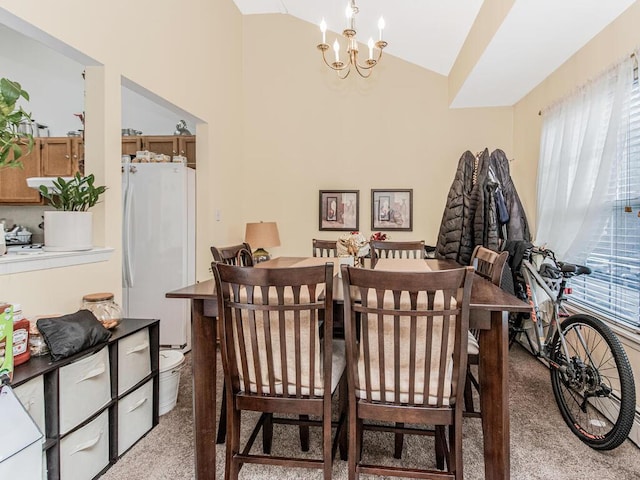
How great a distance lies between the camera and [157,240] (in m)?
3.29

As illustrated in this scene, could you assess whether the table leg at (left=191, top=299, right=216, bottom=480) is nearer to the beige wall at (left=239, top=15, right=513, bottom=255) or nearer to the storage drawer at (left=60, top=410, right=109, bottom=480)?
the storage drawer at (left=60, top=410, right=109, bottom=480)

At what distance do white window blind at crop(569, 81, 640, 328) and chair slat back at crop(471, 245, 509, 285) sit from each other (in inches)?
30.9

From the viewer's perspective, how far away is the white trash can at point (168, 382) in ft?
7.53

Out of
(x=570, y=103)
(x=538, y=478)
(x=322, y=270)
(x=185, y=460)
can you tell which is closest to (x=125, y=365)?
(x=185, y=460)

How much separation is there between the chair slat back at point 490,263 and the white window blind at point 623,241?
0.78 meters

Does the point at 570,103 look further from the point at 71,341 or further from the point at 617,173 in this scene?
the point at 71,341

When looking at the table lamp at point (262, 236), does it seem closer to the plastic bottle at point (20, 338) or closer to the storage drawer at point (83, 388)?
the storage drawer at point (83, 388)

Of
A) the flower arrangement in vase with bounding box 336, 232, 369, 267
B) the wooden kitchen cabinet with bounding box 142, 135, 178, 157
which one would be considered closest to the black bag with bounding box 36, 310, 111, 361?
the flower arrangement in vase with bounding box 336, 232, 369, 267

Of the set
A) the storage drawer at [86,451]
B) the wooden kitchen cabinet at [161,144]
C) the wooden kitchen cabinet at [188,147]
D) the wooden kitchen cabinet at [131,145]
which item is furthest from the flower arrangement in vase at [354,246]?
the wooden kitchen cabinet at [131,145]

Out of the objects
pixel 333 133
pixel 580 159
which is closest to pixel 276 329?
pixel 580 159

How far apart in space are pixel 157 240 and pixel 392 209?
8.03 ft

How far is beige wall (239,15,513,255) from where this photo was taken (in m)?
4.10

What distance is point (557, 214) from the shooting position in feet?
9.27

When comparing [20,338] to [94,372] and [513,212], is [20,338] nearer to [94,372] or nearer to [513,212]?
[94,372]
